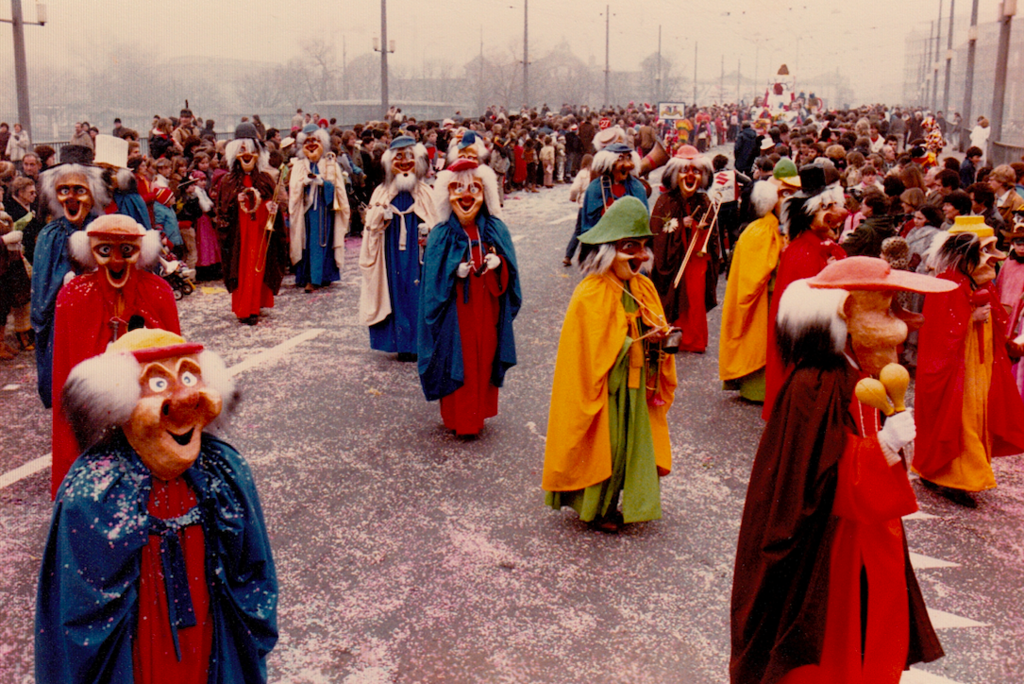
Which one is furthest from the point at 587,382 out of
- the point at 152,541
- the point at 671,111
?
the point at 671,111

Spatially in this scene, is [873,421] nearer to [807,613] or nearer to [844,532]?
[844,532]

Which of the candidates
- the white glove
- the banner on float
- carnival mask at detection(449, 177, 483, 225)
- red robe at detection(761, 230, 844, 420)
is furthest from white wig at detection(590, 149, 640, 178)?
the banner on float

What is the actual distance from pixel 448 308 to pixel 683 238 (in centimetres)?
326

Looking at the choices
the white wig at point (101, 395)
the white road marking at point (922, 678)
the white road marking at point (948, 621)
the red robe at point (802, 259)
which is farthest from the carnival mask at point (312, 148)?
the white road marking at point (922, 678)

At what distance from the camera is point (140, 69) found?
23547 mm

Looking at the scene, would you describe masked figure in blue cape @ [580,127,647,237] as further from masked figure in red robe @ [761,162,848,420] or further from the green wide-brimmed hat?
the green wide-brimmed hat

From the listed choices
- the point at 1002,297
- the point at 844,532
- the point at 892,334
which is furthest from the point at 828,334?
the point at 1002,297

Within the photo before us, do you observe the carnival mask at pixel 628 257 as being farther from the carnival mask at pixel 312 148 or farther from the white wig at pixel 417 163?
the carnival mask at pixel 312 148

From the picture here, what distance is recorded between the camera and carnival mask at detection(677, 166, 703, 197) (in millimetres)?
9117

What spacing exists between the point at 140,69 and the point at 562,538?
2183cm

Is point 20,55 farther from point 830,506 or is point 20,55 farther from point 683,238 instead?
point 830,506

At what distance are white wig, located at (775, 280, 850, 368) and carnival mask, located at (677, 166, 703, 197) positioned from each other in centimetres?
611

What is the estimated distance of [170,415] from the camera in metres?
2.82

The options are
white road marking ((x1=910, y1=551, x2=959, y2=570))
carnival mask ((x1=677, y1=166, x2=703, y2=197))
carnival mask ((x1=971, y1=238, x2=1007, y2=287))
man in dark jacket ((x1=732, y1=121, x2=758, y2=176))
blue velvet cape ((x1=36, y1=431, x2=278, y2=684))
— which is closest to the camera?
blue velvet cape ((x1=36, y1=431, x2=278, y2=684))
